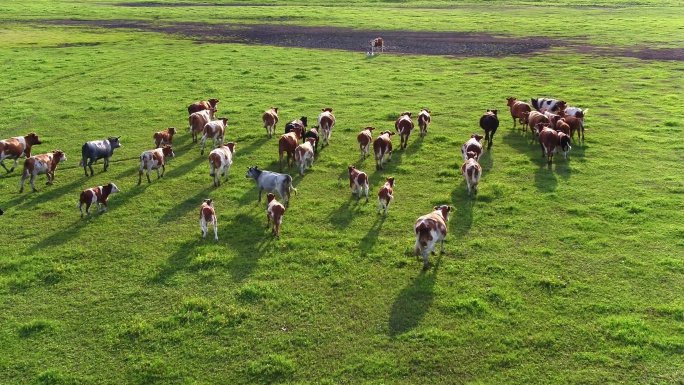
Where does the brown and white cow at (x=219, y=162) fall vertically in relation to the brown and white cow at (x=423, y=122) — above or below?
below

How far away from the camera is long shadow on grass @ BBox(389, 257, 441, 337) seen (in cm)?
1004

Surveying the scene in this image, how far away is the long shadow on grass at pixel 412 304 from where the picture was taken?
1004 centimetres

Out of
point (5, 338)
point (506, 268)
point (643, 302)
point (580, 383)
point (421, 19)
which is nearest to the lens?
point (580, 383)

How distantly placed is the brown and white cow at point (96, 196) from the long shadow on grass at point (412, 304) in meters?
9.02

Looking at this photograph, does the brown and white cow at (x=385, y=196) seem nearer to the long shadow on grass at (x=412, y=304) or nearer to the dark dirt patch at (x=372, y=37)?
the long shadow on grass at (x=412, y=304)

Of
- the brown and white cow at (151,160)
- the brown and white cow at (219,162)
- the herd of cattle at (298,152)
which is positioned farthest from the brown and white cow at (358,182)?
the brown and white cow at (151,160)

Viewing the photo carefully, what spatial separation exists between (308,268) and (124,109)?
1725 centimetres

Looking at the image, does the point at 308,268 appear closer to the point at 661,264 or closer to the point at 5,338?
the point at 5,338

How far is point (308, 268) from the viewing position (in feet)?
39.3

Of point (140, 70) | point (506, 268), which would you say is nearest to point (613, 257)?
point (506, 268)

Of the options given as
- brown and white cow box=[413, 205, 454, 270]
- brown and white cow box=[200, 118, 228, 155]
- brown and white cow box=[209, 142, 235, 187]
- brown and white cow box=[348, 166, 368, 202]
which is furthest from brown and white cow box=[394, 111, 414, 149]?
brown and white cow box=[413, 205, 454, 270]

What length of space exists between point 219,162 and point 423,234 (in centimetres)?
771

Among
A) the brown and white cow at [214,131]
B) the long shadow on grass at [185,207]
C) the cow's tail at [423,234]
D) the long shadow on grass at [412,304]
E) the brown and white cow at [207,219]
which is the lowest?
the long shadow on grass at [412,304]

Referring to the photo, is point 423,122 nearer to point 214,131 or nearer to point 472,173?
point 472,173
